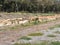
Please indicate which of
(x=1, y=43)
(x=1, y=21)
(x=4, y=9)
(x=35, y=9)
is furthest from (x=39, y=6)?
(x=1, y=43)

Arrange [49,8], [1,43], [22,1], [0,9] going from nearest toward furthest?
[1,43]
[0,9]
[22,1]
[49,8]

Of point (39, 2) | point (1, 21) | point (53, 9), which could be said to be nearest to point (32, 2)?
point (39, 2)

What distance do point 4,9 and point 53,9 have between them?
10204 millimetres

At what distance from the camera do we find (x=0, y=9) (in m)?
41.1

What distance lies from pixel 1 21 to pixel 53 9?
23572 mm

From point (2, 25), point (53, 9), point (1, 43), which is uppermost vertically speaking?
point (1, 43)

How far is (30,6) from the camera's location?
44.4m

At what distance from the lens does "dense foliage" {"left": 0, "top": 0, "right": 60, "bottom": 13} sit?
140 feet

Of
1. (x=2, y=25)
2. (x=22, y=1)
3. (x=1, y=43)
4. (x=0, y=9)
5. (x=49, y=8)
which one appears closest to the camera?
(x=1, y=43)

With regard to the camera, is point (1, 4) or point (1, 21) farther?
point (1, 4)

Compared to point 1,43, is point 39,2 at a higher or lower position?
lower

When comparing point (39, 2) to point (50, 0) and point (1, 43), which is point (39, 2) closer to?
point (50, 0)

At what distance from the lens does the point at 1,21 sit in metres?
26.0

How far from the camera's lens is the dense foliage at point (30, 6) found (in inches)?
1676
